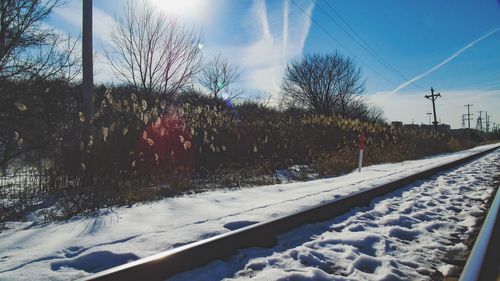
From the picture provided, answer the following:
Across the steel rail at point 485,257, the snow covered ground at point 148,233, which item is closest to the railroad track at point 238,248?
the steel rail at point 485,257

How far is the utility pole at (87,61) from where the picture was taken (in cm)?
902

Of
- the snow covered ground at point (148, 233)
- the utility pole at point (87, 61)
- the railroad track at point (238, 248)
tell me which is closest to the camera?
the railroad track at point (238, 248)

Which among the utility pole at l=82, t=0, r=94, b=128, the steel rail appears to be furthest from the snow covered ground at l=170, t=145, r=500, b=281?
the utility pole at l=82, t=0, r=94, b=128

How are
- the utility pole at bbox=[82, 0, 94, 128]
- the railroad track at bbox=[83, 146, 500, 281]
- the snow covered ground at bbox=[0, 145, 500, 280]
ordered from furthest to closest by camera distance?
1. the utility pole at bbox=[82, 0, 94, 128]
2. the snow covered ground at bbox=[0, 145, 500, 280]
3. the railroad track at bbox=[83, 146, 500, 281]

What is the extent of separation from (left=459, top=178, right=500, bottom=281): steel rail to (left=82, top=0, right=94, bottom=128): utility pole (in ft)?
26.3

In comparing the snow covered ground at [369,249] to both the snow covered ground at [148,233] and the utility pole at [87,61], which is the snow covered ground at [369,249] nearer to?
the snow covered ground at [148,233]

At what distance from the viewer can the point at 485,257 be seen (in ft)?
10.1

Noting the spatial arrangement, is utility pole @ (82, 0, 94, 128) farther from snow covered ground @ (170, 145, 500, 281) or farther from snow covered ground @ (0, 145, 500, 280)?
snow covered ground @ (170, 145, 500, 281)

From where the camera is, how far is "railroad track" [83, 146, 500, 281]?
2393mm

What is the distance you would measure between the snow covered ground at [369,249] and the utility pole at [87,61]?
6812mm

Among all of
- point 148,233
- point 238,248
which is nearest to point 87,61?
point 148,233

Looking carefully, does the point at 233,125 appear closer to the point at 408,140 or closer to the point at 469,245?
the point at 469,245

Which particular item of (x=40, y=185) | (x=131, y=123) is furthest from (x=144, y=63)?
(x=40, y=185)

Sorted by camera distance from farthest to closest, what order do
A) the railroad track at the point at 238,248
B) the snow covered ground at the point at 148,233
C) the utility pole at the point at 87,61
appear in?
the utility pole at the point at 87,61 → the snow covered ground at the point at 148,233 → the railroad track at the point at 238,248
